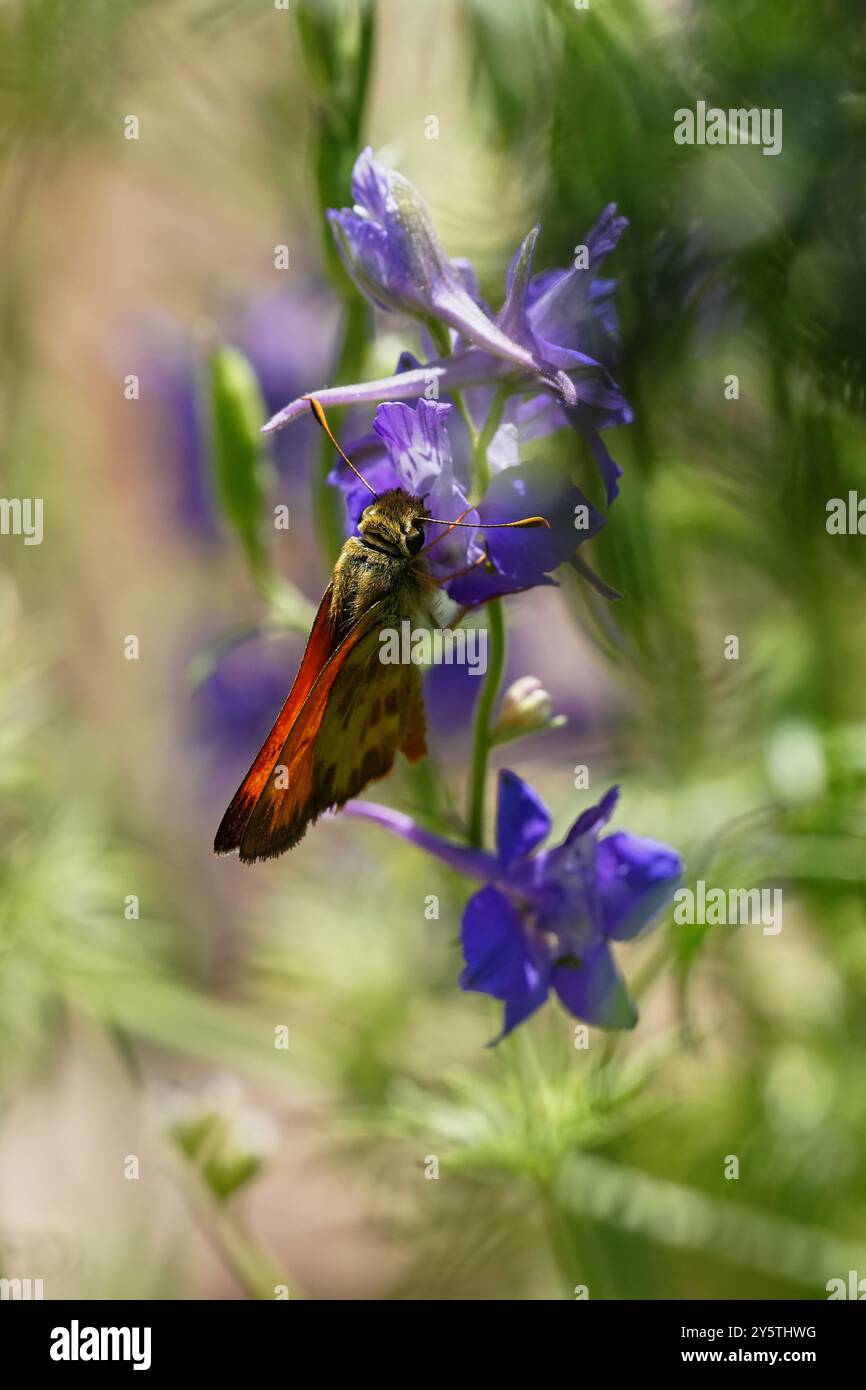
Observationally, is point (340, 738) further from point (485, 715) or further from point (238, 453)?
point (238, 453)

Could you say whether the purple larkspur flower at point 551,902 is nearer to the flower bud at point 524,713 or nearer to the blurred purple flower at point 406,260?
the flower bud at point 524,713

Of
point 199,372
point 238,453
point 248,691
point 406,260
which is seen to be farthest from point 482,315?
point 248,691

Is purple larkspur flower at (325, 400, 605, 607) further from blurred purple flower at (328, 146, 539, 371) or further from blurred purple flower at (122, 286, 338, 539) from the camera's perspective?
blurred purple flower at (122, 286, 338, 539)

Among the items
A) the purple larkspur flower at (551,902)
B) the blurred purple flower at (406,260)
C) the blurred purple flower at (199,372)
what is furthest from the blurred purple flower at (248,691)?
the blurred purple flower at (406,260)

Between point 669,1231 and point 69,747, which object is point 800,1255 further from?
point 69,747
